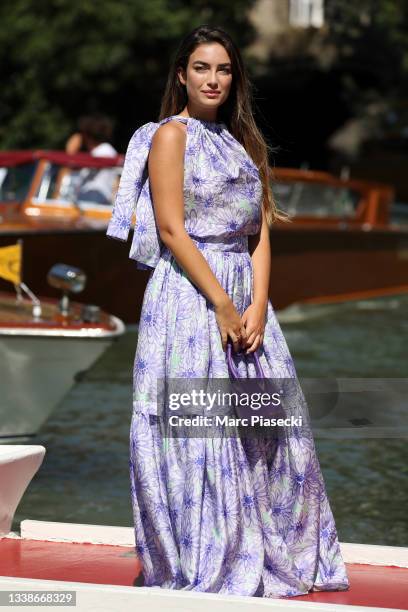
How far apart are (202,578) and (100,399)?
563cm

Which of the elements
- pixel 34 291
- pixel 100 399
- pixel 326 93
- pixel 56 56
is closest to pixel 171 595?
pixel 100 399

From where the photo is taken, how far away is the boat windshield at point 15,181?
11.6 m

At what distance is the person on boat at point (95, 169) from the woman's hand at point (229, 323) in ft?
25.3


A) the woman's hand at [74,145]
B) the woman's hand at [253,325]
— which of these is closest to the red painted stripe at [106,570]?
the woman's hand at [253,325]

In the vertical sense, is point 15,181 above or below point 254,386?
below

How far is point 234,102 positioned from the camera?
3834 mm

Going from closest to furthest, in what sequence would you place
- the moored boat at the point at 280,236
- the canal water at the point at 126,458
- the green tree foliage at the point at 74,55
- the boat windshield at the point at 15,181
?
the canal water at the point at 126,458 < the moored boat at the point at 280,236 < the boat windshield at the point at 15,181 < the green tree foliage at the point at 74,55

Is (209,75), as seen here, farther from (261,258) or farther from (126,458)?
(126,458)

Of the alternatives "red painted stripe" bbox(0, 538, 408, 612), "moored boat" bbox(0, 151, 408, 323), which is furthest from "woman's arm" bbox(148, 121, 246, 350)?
"moored boat" bbox(0, 151, 408, 323)

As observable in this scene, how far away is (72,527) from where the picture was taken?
4.28m

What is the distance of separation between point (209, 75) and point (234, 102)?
0.57 ft

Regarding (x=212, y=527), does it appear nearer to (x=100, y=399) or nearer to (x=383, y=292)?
(x=100, y=399)

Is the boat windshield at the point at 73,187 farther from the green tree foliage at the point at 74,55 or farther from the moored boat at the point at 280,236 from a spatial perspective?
the green tree foliage at the point at 74,55

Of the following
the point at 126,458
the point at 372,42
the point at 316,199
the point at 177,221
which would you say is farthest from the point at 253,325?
the point at 372,42
